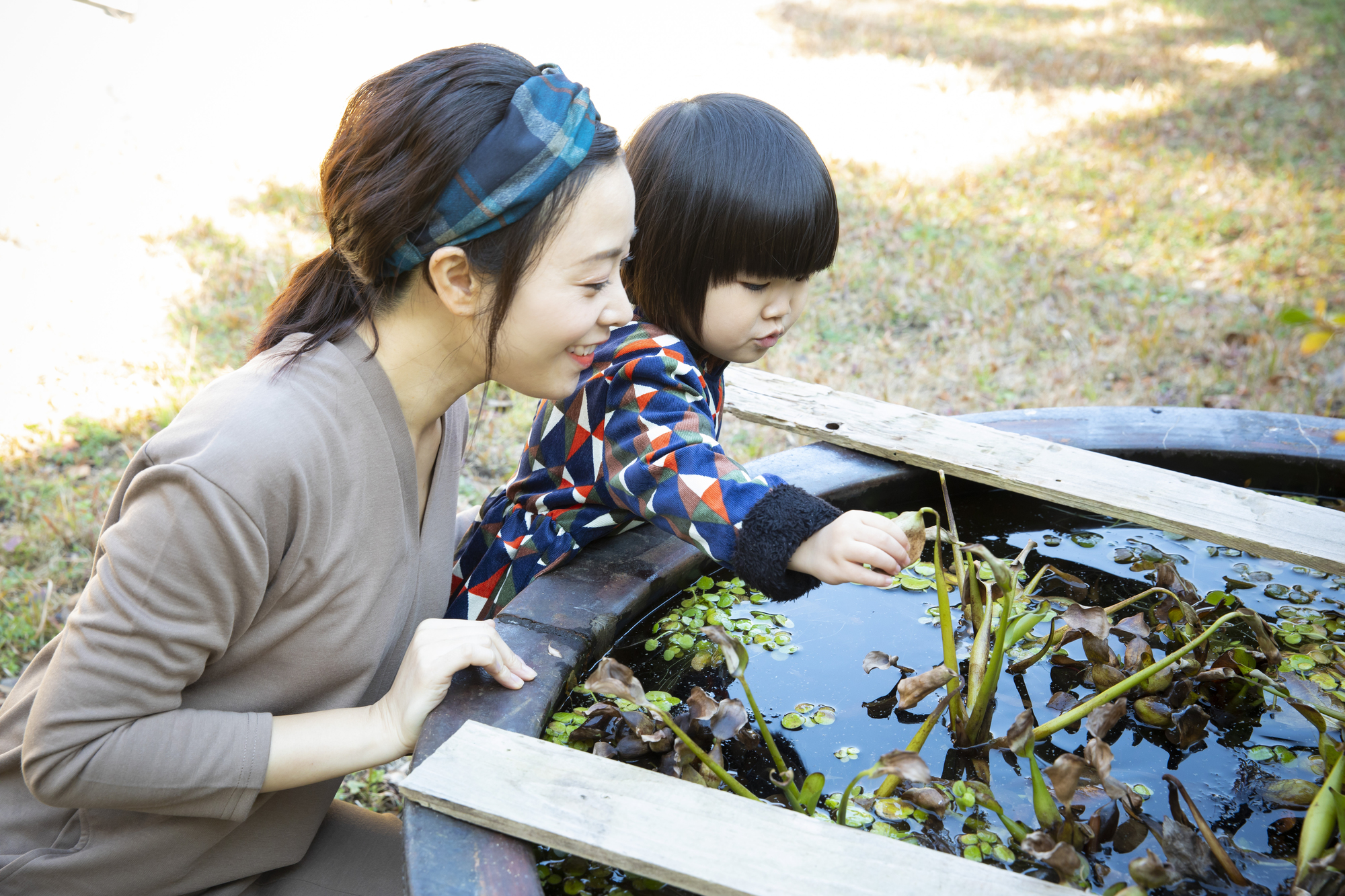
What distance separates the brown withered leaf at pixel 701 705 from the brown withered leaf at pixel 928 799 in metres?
0.27

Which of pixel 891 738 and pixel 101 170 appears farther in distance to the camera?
pixel 101 170

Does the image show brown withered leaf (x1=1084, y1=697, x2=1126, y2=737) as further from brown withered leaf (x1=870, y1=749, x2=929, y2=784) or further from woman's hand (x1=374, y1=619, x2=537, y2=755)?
woman's hand (x1=374, y1=619, x2=537, y2=755)

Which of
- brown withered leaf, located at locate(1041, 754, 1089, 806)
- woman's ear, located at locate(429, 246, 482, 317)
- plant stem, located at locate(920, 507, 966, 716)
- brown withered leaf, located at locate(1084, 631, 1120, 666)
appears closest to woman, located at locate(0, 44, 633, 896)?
woman's ear, located at locate(429, 246, 482, 317)

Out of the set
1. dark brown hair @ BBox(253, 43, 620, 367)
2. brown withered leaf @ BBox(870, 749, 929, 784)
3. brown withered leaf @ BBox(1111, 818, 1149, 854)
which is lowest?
brown withered leaf @ BBox(1111, 818, 1149, 854)

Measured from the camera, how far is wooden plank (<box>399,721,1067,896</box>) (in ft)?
3.46

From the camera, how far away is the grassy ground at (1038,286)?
3316 millimetres

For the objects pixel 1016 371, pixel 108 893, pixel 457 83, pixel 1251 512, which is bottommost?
pixel 1016 371

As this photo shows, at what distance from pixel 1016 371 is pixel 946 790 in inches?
114

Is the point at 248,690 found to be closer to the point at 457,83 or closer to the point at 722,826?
the point at 722,826

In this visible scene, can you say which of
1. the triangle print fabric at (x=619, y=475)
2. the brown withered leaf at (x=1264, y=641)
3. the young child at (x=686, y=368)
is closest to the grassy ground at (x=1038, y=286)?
the triangle print fabric at (x=619, y=475)

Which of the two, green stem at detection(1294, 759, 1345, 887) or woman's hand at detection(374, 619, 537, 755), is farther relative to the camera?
woman's hand at detection(374, 619, 537, 755)

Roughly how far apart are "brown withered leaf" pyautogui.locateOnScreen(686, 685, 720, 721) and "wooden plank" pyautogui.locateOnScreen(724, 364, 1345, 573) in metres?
0.82

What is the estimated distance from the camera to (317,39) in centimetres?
823

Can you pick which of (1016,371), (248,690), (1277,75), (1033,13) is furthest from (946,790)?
(1033,13)
